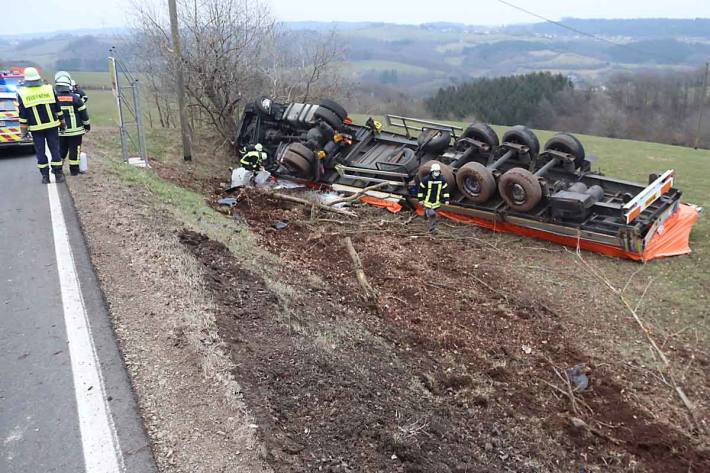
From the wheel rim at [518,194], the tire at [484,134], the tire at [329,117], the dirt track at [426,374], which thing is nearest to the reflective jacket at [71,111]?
the dirt track at [426,374]

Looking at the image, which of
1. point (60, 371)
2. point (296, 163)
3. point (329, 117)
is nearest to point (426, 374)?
point (60, 371)

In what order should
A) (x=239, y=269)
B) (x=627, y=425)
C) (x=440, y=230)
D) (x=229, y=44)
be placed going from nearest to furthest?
(x=627, y=425), (x=239, y=269), (x=440, y=230), (x=229, y=44)

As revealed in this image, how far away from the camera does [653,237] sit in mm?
8297

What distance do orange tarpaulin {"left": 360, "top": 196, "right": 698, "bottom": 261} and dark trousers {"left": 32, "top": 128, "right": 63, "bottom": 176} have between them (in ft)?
22.2

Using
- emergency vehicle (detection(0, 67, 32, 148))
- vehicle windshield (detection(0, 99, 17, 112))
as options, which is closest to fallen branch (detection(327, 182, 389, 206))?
emergency vehicle (detection(0, 67, 32, 148))

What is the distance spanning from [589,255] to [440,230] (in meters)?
2.47

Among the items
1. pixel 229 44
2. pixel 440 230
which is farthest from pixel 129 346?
pixel 229 44

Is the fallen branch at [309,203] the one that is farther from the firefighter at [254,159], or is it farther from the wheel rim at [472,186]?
the wheel rim at [472,186]

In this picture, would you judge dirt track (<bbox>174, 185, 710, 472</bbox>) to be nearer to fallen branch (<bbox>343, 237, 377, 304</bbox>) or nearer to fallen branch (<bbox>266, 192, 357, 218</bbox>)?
fallen branch (<bbox>343, 237, 377, 304</bbox>)

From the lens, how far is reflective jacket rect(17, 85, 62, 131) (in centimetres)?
769

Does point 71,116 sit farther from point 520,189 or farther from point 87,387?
point 520,189

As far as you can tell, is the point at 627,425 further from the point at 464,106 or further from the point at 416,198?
the point at 464,106

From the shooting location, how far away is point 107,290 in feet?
15.6

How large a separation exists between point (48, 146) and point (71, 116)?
80 cm
